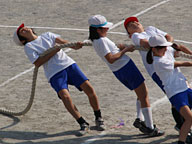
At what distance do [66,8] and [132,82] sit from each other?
10.0 m

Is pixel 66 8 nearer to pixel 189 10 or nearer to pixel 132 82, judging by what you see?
pixel 189 10

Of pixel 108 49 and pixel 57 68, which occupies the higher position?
pixel 108 49

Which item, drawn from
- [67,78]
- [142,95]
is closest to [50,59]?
[67,78]

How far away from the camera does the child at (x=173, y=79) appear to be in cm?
796

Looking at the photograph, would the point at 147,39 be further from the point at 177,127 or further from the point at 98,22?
the point at 177,127

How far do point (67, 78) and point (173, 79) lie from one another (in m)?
2.16

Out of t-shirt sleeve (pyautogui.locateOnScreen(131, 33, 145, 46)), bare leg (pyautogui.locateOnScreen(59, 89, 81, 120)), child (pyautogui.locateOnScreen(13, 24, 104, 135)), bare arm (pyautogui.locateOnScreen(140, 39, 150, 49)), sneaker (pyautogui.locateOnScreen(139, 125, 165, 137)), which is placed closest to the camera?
bare arm (pyautogui.locateOnScreen(140, 39, 150, 49))

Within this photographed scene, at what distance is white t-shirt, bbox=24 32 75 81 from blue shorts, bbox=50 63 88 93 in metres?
0.07

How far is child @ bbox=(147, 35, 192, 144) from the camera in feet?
26.1

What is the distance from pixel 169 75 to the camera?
8047mm

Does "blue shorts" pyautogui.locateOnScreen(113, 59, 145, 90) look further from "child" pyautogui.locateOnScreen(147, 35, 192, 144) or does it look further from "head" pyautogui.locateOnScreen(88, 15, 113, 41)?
"child" pyautogui.locateOnScreen(147, 35, 192, 144)

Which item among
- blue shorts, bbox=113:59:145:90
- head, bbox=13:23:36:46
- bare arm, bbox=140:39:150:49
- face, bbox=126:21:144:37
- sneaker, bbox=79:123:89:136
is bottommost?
sneaker, bbox=79:123:89:136

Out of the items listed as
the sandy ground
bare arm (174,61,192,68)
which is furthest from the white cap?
the sandy ground

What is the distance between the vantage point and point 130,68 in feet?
29.3
